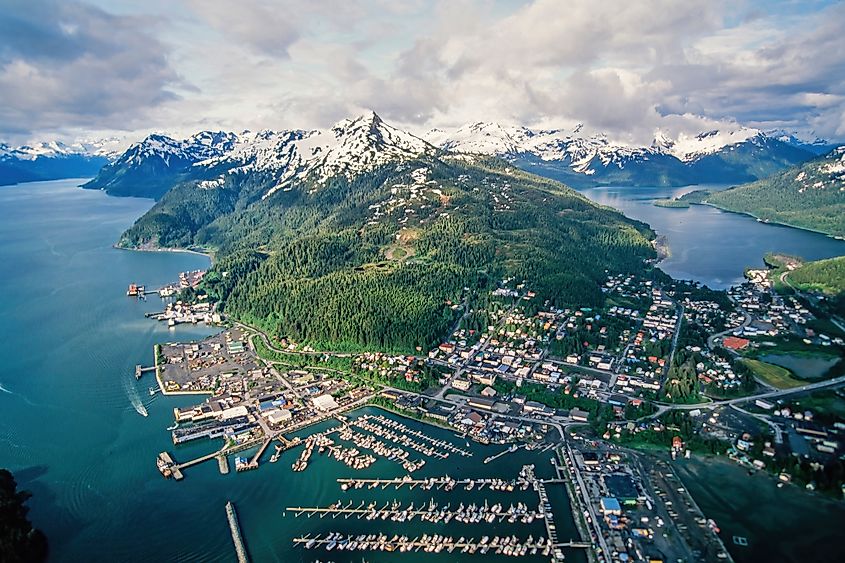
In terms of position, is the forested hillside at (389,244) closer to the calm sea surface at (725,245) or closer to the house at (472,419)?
the calm sea surface at (725,245)

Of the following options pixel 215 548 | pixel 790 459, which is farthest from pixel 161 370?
pixel 790 459

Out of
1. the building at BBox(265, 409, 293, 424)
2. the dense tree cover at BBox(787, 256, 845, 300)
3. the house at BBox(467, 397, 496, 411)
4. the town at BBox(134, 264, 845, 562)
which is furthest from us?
the dense tree cover at BBox(787, 256, 845, 300)

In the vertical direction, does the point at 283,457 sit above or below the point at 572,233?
below

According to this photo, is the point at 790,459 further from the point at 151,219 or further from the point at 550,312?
the point at 151,219

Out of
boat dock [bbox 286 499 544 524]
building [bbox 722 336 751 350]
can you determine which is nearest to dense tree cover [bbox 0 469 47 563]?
boat dock [bbox 286 499 544 524]

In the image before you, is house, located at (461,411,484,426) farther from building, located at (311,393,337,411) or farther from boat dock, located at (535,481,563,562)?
building, located at (311,393,337,411)

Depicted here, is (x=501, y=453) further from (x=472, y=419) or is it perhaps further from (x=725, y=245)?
(x=725, y=245)
